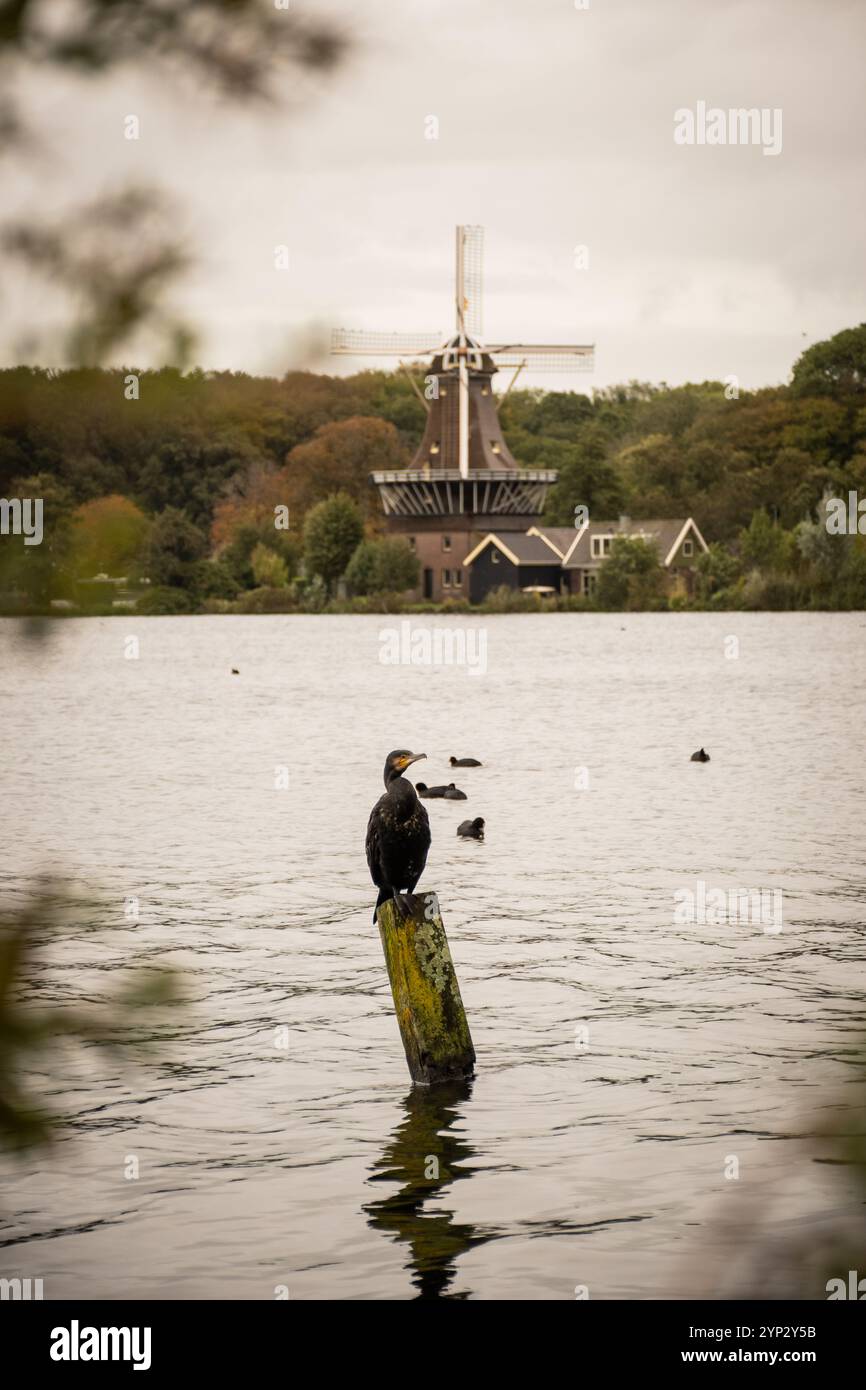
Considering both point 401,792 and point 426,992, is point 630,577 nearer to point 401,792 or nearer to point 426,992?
point 401,792

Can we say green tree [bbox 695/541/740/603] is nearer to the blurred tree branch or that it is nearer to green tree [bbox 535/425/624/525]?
green tree [bbox 535/425/624/525]

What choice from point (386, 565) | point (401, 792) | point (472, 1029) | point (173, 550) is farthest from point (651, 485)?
point (173, 550)

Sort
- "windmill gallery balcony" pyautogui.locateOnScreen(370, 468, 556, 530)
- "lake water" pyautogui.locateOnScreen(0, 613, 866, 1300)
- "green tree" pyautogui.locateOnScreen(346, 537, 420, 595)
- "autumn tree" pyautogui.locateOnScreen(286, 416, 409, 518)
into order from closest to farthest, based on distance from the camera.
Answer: "lake water" pyautogui.locateOnScreen(0, 613, 866, 1300) < "green tree" pyautogui.locateOnScreen(346, 537, 420, 595) < "windmill gallery balcony" pyautogui.locateOnScreen(370, 468, 556, 530) < "autumn tree" pyautogui.locateOnScreen(286, 416, 409, 518)

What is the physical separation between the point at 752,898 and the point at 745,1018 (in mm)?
5341

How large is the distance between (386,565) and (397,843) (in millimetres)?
105526

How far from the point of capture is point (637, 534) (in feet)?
383

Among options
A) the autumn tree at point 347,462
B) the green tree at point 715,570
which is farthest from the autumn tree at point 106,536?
the autumn tree at point 347,462

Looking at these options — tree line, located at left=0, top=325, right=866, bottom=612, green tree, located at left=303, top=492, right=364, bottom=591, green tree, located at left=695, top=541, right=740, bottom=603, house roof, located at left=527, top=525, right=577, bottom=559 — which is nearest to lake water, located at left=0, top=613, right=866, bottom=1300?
tree line, located at left=0, top=325, right=866, bottom=612

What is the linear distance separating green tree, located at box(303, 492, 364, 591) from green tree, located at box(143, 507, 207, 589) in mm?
109908

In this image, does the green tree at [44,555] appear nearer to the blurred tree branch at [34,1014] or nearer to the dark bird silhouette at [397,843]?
the blurred tree branch at [34,1014]

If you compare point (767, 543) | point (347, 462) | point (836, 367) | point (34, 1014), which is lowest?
point (34, 1014)

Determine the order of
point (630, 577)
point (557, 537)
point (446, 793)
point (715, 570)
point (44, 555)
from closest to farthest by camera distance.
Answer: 1. point (44, 555)
2. point (446, 793)
3. point (715, 570)
4. point (630, 577)
5. point (557, 537)

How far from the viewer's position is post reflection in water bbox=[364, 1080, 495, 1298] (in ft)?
27.3
